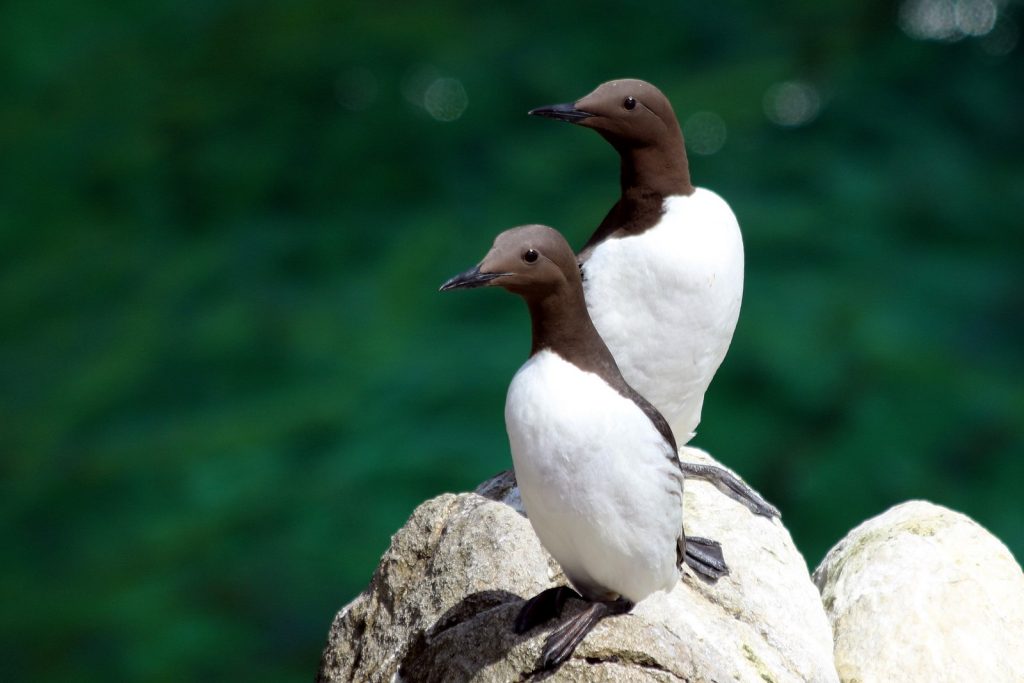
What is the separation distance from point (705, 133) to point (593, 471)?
36.1ft

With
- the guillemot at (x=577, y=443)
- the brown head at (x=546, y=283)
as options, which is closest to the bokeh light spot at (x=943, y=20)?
the guillemot at (x=577, y=443)

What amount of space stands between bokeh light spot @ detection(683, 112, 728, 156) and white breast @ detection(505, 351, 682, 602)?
10551mm

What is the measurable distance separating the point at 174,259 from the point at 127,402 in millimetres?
2162

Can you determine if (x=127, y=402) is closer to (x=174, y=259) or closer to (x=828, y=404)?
(x=174, y=259)

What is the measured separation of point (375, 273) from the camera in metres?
14.8

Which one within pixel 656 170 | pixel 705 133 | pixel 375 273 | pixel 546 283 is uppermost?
pixel 656 170

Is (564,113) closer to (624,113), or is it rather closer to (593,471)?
(624,113)

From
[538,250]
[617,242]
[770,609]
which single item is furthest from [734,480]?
[538,250]

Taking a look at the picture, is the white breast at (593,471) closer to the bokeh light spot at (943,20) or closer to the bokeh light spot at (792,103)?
the bokeh light spot at (792,103)

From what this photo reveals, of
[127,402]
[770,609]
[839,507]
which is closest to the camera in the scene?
[770,609]

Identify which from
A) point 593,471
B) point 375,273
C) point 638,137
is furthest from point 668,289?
point 375,273

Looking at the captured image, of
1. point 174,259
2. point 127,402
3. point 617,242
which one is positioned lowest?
point 127,402

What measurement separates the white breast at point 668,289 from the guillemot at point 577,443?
1.07 meters

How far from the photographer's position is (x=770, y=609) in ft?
21.2
